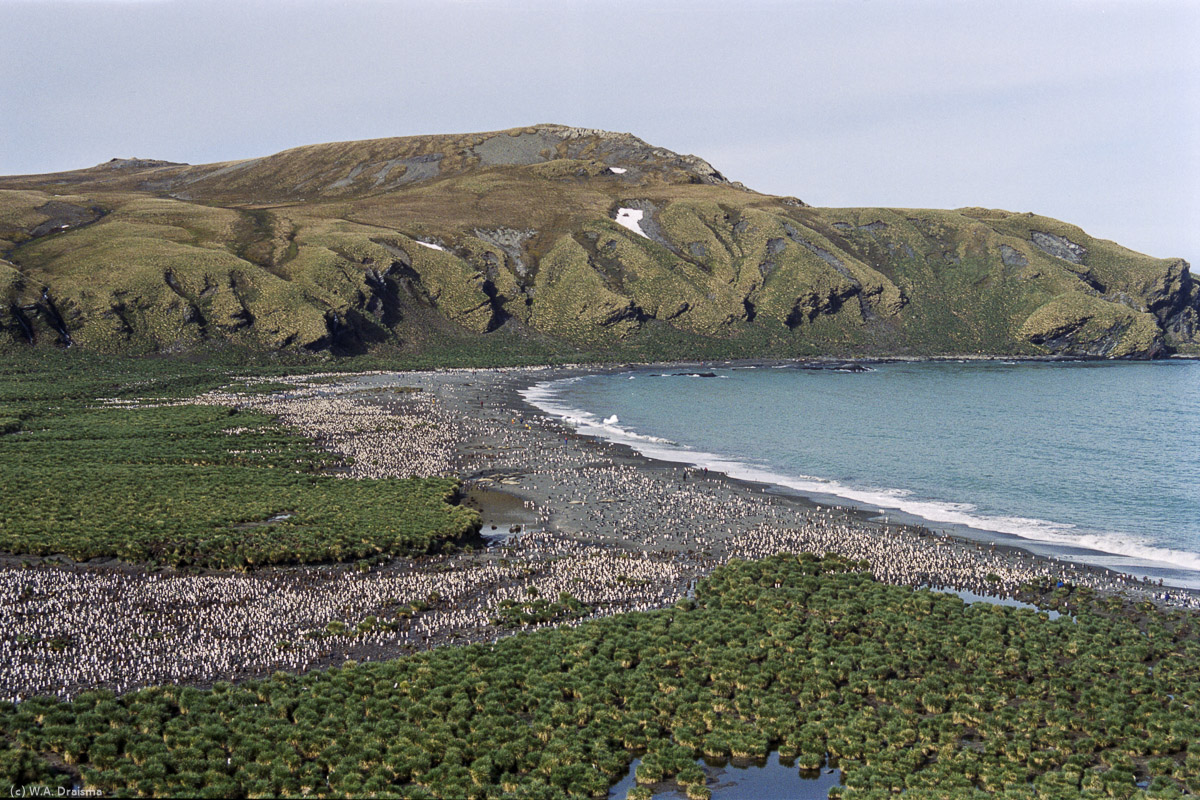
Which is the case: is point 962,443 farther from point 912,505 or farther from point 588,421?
point 588,421

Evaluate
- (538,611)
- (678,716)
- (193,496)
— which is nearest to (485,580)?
(538,611)

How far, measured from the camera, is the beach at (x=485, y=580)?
32.7m

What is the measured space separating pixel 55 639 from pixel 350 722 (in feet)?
51.7

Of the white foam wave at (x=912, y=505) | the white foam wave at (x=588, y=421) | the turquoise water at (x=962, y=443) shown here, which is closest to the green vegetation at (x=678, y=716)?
the white foam wave at (x=912, y=505)

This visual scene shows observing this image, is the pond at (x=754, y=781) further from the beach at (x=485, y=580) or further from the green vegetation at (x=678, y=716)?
the beach at (x=485, y=580)

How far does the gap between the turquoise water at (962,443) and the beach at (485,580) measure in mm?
6509

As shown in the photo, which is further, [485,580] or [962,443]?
[962,443]

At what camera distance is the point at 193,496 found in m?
56.0

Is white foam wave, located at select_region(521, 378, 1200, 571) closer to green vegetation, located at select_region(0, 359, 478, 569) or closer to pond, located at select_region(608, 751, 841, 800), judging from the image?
green vegetation, located at select_region(0, 359, 478, 569)

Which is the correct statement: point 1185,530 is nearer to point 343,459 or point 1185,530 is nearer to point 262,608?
point 262,608

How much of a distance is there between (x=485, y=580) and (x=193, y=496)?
26.9m

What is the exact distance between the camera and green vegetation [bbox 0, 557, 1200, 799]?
24.1 m

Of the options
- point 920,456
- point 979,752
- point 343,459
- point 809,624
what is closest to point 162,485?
point 343,459

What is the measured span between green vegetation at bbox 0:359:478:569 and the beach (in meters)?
1.71
